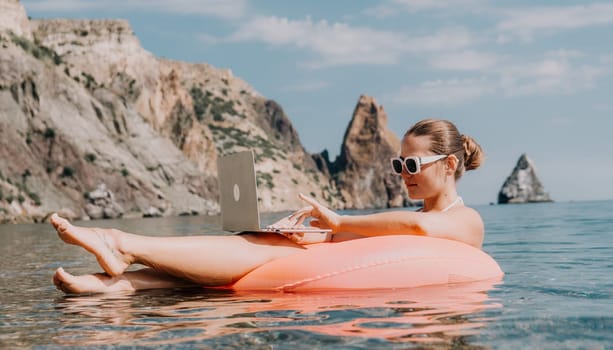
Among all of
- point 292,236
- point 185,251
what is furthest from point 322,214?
point 185,251

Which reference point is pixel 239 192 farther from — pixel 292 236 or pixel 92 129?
pixel 92 129

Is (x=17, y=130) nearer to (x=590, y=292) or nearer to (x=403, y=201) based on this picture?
(x=590, y=292)

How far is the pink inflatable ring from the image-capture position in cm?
560

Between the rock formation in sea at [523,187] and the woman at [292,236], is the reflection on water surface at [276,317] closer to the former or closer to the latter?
the woman at [292,236]

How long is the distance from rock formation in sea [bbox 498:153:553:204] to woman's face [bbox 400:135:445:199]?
121506mm

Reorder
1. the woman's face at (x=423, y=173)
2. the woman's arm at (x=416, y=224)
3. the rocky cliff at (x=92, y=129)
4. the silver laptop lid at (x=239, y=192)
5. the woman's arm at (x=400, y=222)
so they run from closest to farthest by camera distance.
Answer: the silver laptop lid at (x=239, y=192)
the woman's arm at (x=400, y=222)
the woman's arm at (x=416, y=224)
the woman's face at (x=423, y=173)
the rocky cliff at (x=92, y=129)

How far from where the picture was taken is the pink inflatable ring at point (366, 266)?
5.60m

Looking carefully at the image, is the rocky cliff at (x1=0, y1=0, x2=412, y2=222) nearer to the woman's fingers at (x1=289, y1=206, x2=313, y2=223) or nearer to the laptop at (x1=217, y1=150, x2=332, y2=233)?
the laptop at (x1=217, y1=150, x2=332, y2=233)

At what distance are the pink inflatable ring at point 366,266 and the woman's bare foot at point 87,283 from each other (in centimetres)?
101

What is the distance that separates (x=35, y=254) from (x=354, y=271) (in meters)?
8.98

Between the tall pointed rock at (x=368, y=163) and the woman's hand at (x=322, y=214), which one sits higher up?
the tall pointed rock at (x=368, y=163)

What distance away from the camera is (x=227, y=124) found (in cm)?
12306

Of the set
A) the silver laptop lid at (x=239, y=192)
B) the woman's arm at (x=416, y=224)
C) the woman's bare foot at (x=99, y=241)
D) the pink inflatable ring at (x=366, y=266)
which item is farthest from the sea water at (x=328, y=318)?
the silver laptop lid at (x=239, y=192)

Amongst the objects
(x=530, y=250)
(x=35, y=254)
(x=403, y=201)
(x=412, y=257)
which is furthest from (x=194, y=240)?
(x=403, y=201)
